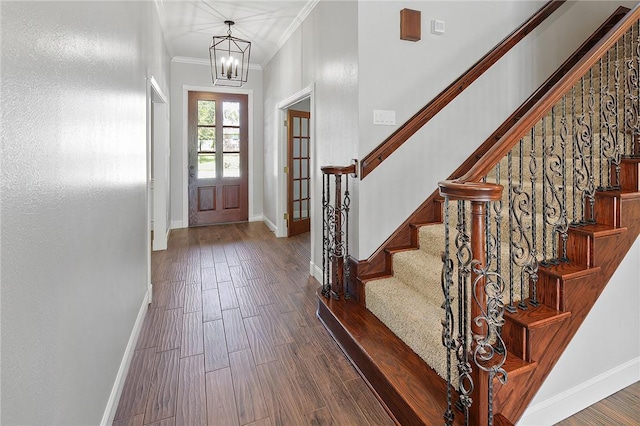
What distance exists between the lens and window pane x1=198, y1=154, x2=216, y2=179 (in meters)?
6.03

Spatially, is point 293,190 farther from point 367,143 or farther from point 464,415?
point 464,415

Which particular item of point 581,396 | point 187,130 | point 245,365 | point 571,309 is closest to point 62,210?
point 245,365

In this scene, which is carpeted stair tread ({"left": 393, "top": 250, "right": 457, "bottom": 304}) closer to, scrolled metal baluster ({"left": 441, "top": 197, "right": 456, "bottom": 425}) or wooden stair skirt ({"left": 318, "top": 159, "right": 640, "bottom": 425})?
wooden stair skirt ({"left": 318, "top": 159, "right": 640, "bottom": 425})

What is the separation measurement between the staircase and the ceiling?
113 inches

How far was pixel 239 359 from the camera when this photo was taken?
218 cm

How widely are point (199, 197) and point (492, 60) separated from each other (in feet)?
15.7

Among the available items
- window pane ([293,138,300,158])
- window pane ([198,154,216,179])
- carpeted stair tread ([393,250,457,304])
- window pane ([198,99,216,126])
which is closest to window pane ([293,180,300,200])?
window pane ([293,138,300,158])

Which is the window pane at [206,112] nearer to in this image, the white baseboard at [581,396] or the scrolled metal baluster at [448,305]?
the scrolled metal baluster at [448,305]

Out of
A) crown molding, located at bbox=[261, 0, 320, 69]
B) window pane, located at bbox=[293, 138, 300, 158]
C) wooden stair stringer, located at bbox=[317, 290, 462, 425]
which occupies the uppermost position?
crown molding, located at bbox=[261, 0, 320, 69]

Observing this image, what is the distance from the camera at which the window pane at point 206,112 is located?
5957 mm

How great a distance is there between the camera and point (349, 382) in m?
1.96

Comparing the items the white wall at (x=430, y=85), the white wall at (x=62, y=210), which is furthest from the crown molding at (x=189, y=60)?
the white wall at (x=430, y=85)

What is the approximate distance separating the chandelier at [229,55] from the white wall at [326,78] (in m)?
0.62

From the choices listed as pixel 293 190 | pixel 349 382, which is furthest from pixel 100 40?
pixel 293 190
